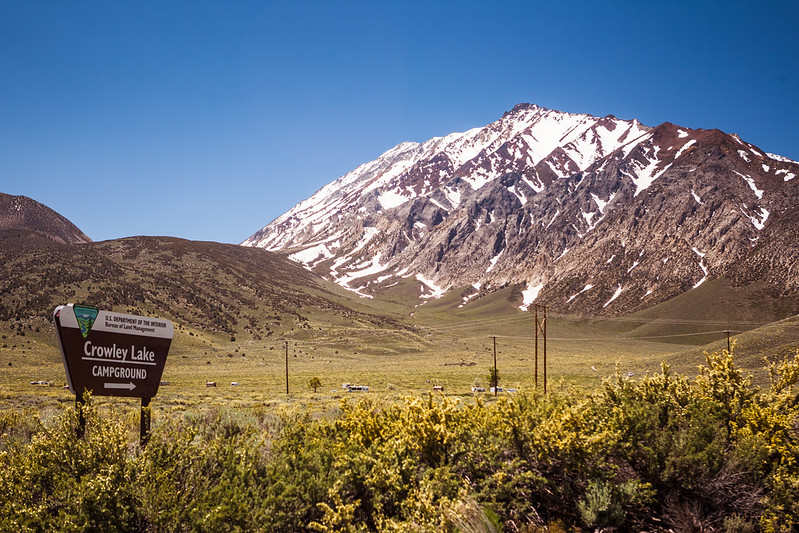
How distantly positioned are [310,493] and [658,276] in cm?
22133

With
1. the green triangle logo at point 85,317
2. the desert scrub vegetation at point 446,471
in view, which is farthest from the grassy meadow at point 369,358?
the green triangle logo at point 85,317

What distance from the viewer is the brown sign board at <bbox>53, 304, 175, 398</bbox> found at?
24.5ft

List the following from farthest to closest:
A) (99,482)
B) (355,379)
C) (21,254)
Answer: (21,254), (355,379), (99,482)

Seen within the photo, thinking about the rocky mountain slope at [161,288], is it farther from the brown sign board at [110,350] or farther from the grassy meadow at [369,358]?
the brown sign board at [110,350]

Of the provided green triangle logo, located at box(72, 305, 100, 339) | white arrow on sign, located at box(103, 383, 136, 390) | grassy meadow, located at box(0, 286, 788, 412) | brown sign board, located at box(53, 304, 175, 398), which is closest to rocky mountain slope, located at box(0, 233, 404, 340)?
grassy meadow, located at box(0, 286, 788, 412)

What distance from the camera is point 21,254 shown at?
4636 inches

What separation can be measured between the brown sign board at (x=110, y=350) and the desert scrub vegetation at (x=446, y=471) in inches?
26.2

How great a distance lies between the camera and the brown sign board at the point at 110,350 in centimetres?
746

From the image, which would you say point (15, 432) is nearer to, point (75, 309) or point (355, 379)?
point (75, 309)

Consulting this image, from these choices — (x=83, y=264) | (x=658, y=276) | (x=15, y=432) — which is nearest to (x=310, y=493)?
(x=15, y=432)

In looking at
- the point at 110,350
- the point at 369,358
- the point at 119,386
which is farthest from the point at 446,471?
the point at 369,358

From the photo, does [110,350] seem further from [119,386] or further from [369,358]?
[369,358]

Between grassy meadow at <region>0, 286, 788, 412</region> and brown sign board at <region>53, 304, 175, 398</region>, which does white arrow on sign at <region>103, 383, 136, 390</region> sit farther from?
grassy meadow at <region>0, 286, 788, 412</region>

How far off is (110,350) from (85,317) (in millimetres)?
698
